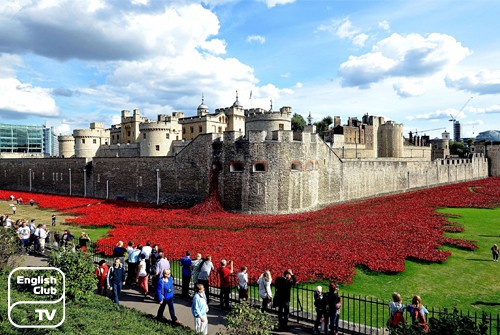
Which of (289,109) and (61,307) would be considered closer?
(61,307)

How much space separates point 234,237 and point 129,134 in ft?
150

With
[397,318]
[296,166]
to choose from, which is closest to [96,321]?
[397,318]

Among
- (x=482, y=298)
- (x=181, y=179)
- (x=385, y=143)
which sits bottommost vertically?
(x=482, y=298)

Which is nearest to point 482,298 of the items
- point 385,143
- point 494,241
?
point 494,241

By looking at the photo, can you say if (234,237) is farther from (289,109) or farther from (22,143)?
(22,143)

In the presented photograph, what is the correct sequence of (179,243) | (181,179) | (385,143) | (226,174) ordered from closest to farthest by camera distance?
(179,243), (226,174), (181,179), (385,143)

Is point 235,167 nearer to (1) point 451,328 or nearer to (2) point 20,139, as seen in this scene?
(1) point 451,328

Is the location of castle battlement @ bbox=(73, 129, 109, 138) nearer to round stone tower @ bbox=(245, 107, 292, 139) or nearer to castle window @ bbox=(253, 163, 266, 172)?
round stone tower @ bbox=(245, 107, 292, 139)

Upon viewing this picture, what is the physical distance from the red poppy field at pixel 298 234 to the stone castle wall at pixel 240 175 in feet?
6.26

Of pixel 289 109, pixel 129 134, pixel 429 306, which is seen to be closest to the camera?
pixel 429 306

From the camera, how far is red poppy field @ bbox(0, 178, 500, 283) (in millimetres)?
16641

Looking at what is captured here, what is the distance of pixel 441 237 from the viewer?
2162 centimetres

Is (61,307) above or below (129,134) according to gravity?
below

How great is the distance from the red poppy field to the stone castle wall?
6.26ft
